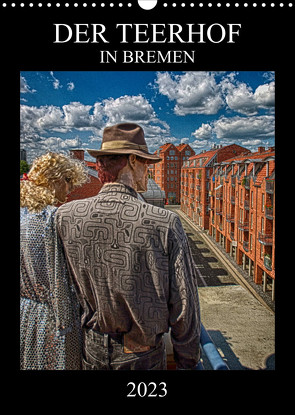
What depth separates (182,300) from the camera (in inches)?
83.7

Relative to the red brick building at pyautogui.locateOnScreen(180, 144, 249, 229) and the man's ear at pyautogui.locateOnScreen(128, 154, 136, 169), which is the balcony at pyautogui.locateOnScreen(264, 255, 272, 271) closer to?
the red brick building at pyautogui.locateOnScreen(180, 144, 249, 229)

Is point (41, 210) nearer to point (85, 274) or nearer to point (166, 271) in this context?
point (85, 274)

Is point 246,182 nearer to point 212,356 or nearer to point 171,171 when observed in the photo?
Answer: point 212,356

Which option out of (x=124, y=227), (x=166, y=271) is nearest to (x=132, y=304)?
(x=166, y=271)

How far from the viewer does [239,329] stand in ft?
53.9

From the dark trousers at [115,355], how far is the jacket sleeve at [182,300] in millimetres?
207

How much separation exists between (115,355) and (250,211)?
982 inches

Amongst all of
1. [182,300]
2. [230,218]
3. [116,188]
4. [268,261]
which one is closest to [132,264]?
[182,300]

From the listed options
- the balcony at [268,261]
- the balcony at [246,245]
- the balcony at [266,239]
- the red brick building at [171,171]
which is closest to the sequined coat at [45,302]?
the balcony at [268,261]

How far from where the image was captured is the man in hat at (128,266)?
2.08m

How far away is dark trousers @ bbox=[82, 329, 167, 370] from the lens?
89.8 inches

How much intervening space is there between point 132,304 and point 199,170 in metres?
43.6

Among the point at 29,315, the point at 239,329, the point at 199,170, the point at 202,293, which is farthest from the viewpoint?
the point at 199,170

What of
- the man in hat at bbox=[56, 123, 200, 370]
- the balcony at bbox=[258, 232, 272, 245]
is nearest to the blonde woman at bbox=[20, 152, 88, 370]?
the man in hat at bbox=[56, 123, 200, 370]
